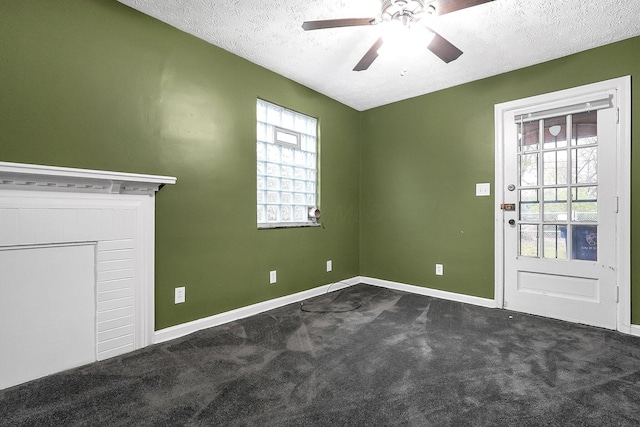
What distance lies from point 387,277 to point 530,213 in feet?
5.54

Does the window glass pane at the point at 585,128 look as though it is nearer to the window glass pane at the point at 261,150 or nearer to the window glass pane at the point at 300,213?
the window glass pane at the point at 300,213

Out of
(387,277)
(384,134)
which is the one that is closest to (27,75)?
(384,134)

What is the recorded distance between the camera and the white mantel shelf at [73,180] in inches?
63.2

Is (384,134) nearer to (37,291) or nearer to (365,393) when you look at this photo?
(365,393)

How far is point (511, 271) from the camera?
9.81 ft

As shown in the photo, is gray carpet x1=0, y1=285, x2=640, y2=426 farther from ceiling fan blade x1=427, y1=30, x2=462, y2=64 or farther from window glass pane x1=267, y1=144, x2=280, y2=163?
ceiling fan blade x1=427, y1=30, x2=462, y2=64

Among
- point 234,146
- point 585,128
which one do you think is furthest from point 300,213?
point 585,128

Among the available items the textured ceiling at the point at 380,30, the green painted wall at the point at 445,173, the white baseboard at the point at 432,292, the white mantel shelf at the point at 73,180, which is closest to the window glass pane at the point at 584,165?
the green painted wall at the point at 445,173

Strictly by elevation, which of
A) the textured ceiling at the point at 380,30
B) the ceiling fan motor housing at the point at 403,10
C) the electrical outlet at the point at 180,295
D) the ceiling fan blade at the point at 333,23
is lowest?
the electrical outlet at the point at 180,295

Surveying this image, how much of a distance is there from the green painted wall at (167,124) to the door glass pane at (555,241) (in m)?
2.22

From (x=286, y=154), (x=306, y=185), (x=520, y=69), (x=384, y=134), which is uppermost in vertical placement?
(x=520, y=69)

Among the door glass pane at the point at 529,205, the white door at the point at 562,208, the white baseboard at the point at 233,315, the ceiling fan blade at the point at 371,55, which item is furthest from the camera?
the door glass pane at the point at 529,205

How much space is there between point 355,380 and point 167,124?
84.8 inches

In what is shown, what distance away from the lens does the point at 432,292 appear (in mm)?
3482
